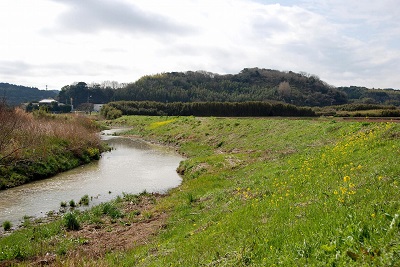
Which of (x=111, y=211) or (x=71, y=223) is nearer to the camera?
(x=71, y=223)

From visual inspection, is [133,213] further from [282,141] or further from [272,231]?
[282,141]

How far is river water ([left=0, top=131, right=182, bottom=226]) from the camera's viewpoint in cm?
1791

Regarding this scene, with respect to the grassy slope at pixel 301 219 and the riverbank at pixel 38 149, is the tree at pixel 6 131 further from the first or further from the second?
the grassy slope at pixel 301 219

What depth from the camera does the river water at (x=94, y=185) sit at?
1791 cm

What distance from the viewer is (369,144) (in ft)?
46.9

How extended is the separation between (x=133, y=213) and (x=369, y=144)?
11280mm

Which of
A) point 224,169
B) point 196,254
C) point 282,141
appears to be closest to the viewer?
point 196,254

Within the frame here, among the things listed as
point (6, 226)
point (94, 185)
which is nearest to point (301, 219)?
point (6, 226)

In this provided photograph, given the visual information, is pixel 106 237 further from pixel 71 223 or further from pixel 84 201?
pixel 84 201

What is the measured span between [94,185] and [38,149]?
26.2ft

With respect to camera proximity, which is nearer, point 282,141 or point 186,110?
point 282,141

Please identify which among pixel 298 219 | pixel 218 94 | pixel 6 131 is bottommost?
pixel 298 219

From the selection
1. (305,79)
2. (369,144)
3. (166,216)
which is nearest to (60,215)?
(166,216)

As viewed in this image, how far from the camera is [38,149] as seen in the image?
27375 millimetres
